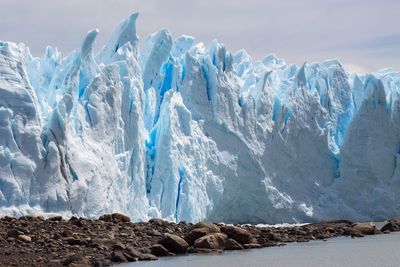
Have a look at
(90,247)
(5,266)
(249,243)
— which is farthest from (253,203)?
(5,266)

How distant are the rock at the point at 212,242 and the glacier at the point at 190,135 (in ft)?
17.1

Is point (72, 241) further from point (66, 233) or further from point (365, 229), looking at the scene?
point (365, 229)

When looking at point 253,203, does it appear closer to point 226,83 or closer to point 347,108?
point 226,83

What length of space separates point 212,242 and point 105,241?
7.21 ft

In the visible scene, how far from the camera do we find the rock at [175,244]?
1394cm

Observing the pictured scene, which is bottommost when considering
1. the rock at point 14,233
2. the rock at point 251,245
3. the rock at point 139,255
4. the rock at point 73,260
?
the rock at point 73,260

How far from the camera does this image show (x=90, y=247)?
42.4 ft

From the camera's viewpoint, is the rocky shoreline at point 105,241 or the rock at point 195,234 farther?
the rock at point 195,234

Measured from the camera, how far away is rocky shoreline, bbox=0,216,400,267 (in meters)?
11.8

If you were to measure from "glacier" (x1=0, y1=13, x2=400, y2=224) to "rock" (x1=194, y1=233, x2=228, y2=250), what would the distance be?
5220 mm

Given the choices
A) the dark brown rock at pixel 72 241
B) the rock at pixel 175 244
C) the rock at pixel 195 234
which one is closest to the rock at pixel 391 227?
the rock at pixel 195 234

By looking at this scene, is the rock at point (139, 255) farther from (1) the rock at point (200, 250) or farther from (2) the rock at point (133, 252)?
(1) the rock at point (200, 250)

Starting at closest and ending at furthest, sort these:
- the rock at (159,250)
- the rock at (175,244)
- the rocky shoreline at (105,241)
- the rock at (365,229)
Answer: the rocky shoreline at (105,241)
the rock at (159,250)
the rock at (175,244)
the rock at (365,229)

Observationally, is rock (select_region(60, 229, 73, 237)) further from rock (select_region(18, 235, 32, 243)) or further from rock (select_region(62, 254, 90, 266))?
rock (select_region(62, 254, 90, 266))
